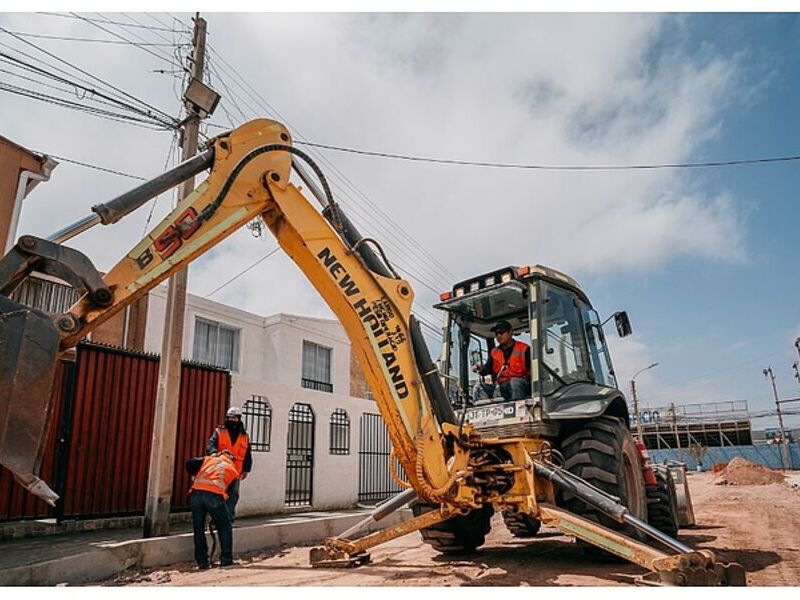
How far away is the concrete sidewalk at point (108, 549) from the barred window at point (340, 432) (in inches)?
151

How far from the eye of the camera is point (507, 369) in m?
6.16

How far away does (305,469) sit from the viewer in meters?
12.0

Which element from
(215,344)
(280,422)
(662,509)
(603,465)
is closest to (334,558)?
(603,465)

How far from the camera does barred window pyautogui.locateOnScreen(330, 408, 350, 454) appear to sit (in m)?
12.9

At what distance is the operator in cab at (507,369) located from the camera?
235 inches

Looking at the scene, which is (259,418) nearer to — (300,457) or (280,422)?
(280,422)

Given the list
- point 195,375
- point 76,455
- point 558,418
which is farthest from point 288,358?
point 558,418

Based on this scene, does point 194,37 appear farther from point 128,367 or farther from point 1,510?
point 1,510

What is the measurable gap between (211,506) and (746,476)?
2266 centimetres

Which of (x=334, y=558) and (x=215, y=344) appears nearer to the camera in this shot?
(x=334, y=558)

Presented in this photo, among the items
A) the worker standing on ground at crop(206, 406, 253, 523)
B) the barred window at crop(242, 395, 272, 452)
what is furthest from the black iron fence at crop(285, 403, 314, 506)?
the worker standing on ground at crop(206, 406, 253, 523)

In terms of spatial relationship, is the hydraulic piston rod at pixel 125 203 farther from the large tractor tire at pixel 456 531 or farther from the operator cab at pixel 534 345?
the large tractor tire at pixel 456 531

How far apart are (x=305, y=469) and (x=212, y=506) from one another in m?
5.98

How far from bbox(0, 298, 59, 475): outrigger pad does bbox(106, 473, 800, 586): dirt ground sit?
2345mm
